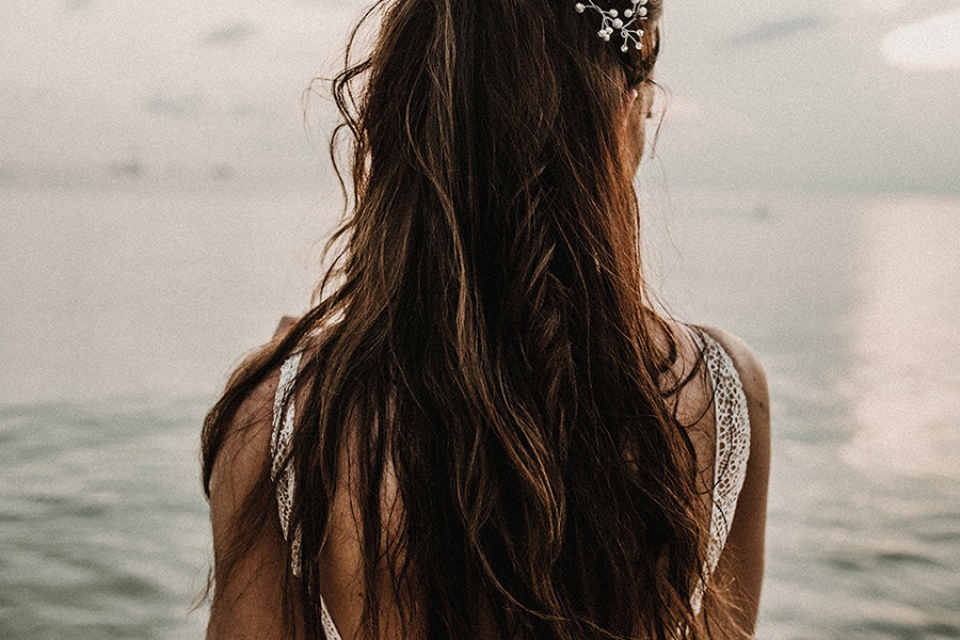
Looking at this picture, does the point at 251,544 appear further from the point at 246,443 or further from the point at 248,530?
the point at 246,443

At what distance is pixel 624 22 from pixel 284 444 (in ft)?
2.25

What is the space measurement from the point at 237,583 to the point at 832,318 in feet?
35.6

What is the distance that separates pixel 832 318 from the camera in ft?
34.8

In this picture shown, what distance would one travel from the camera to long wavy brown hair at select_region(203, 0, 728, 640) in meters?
0.93

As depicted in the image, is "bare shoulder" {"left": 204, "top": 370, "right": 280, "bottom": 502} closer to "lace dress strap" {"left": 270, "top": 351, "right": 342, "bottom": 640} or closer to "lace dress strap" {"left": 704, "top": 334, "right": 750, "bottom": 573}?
"lace dress strap" {"left": 270, "top": 351, "right": 342, "bottom": 640}

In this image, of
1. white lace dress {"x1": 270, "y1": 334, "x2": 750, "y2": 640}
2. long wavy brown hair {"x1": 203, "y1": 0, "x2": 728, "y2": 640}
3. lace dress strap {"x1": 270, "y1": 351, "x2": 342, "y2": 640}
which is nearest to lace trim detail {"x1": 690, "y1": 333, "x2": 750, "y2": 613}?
white lace dress {"x1": 270, "y1": 334, "x2": 750, "y2": 640}

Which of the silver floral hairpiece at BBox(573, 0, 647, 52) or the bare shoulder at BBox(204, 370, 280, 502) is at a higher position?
the silver floral hairpiece at BBox(573, 0, 647, 52)

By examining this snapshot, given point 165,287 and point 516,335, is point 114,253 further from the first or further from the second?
point 516,335

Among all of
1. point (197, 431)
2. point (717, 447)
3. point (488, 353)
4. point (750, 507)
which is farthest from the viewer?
point (197, 431)

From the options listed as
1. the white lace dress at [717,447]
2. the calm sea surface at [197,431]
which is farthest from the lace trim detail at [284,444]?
the calm sea surface at [197,431]

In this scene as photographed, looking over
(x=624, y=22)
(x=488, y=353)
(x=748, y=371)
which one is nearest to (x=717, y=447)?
(x=748, y=371)

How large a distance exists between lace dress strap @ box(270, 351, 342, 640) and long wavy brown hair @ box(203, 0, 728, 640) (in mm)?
16

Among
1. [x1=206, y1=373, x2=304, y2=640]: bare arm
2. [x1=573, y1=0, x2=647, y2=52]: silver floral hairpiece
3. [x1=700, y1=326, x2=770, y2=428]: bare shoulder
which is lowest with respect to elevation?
[x1=206, y1=373, x2=304, y2=640]: bare arm

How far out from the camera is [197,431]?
5.15 m
